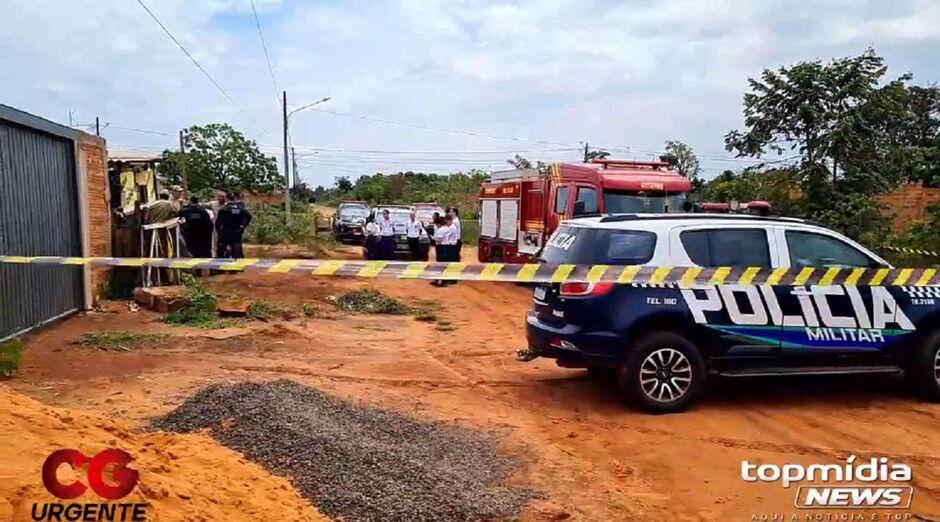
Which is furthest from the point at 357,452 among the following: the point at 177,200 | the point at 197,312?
the point at 177,200

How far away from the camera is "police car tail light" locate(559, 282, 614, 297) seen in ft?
23.3

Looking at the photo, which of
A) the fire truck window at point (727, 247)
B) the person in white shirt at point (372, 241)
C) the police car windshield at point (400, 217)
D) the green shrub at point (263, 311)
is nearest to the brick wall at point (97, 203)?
the green shrub at point (263, 311)

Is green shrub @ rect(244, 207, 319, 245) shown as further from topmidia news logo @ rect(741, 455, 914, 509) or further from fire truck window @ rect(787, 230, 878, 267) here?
topmidia news logo @ rect(741, 455, 914, 509)

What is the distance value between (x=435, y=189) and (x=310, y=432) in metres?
53.6

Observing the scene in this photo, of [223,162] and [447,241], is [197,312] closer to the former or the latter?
[447,241]

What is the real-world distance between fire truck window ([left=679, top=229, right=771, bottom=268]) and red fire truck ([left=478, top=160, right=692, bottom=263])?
687 centimetres

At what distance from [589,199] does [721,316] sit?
25.2 feet

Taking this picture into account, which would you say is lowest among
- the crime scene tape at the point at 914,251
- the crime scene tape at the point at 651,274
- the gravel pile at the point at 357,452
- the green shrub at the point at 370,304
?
the green shrub at the point at 370,304

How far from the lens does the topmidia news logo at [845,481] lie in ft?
17.1

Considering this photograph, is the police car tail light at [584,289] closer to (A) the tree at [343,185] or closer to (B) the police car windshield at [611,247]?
(B) the police car windshield at [611,247]

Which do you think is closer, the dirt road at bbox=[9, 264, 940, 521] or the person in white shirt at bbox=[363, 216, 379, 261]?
the dirt road at bbox=[9, 264, 940, 521]

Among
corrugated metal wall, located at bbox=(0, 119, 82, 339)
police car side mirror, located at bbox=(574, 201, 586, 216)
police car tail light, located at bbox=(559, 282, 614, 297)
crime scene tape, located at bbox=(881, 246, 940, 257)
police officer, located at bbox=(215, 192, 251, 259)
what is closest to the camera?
police car tail light, located at bbox=(559, 282, 614, 297)

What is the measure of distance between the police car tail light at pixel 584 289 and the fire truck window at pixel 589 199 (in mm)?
7323

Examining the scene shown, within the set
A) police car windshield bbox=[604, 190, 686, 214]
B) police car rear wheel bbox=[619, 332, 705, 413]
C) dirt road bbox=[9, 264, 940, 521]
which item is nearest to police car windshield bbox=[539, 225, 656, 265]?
police car rear wheel bbox=[619, 332, 705, 413]
